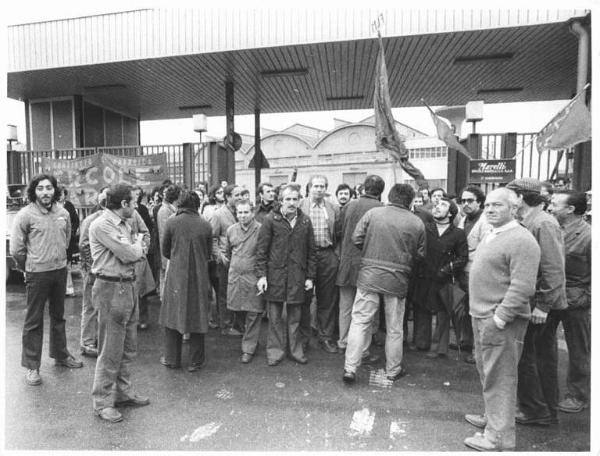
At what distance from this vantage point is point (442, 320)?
4512mm

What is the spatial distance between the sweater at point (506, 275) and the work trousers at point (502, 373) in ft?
0.36

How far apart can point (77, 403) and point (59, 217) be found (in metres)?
1.77

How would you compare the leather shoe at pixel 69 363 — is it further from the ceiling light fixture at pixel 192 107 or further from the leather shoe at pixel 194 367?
the ceiling light fixture at pixel 192 107

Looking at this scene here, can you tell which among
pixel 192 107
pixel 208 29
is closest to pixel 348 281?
pixel 208 29

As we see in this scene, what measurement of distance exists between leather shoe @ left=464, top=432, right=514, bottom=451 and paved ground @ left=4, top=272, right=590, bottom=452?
0.28 ft

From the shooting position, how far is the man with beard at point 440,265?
14.2ft

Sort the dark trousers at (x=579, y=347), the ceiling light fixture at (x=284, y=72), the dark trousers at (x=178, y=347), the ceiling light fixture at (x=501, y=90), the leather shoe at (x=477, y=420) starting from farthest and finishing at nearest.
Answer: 1. the ceiling light fixture at (x=501, y=90)
2. the ceiling light fixture at (x=284, y=72)
3. the dark trousers at (x=178, y=347)
4. the dark trousers at (x=579, y=347)
5. the leather shoe at (x=477, y=420)

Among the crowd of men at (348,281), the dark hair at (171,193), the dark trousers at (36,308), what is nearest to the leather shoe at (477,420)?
the crowd of men at (348,281)

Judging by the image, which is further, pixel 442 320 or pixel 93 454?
pixel 442 320

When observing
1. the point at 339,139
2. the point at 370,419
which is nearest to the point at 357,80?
the point at 370,419

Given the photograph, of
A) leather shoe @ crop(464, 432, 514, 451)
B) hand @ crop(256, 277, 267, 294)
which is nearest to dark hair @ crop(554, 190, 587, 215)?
leather shoe @ crop(464, 432, 514, 451)

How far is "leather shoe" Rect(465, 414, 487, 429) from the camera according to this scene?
3.08m

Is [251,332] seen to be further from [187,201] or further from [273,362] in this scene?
[187,201]

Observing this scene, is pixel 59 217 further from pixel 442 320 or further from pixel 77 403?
pixel 442 320
